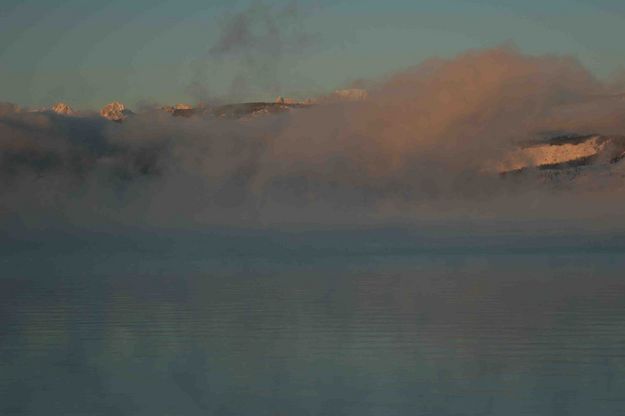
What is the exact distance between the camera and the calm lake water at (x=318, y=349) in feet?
51.2

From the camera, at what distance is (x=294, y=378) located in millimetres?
17203

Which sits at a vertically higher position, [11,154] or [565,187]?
[11,154]

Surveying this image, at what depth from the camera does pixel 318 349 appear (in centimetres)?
1991

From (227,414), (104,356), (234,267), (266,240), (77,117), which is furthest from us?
(77,117)

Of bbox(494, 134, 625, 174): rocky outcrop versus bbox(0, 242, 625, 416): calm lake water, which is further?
bbox(494, 134, 625, 174): rocky outcrop

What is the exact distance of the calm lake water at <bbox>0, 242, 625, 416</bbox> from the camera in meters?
15.6

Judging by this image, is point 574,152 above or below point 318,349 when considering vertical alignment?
below

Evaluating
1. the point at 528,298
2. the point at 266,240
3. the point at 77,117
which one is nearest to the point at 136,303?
the point at 528,298

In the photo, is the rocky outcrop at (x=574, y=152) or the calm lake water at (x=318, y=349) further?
the rocky outcrop at (x=574, y=152)

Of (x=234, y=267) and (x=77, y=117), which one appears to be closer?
(x=234, y=267)

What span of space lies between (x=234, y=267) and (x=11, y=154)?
4139 cm

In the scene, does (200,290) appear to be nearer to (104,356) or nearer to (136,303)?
(136,303)

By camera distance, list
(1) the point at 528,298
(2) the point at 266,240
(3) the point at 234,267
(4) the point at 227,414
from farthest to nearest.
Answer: (2) the point at 266,240, (3) the point at 234,267, (1) the point at 528,298, (4) the point at 227,414

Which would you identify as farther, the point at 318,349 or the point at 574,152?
the point at 574,152
